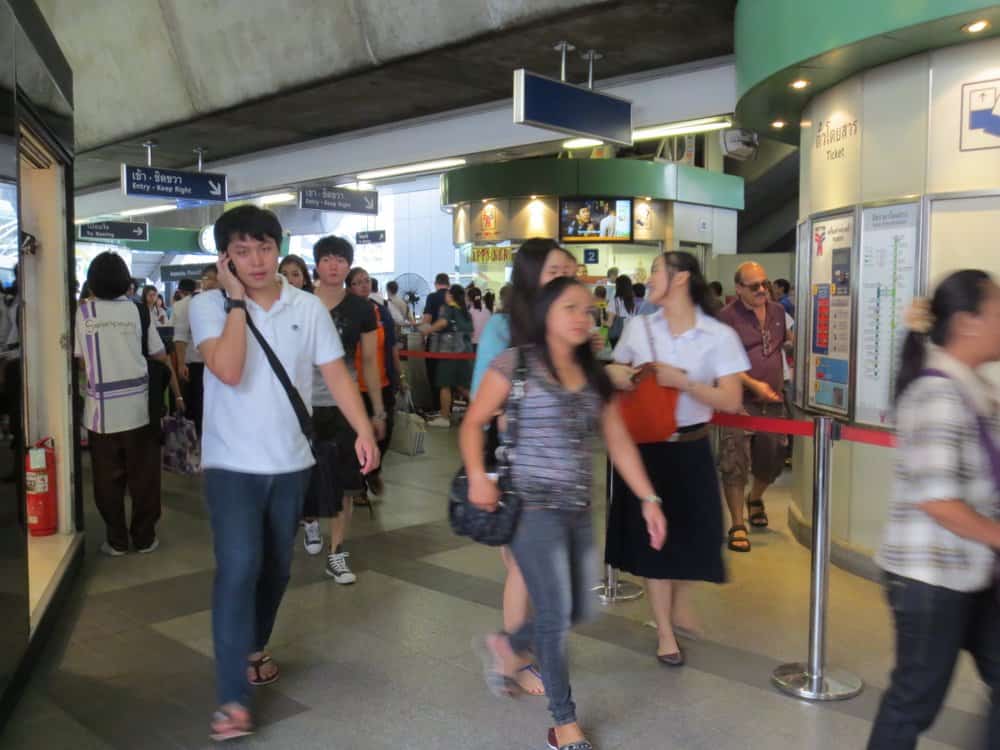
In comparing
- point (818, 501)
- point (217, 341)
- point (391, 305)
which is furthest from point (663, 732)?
point (391, 305)

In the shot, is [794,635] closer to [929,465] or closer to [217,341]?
[929,465]

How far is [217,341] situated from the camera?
10.1ft

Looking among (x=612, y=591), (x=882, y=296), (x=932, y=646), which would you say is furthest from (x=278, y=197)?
(x=932, y=646)

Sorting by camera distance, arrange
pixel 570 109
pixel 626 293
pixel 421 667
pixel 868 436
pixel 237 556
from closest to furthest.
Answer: pixel 237 556 < pixel 868 436 < pixel 421 667 < pixel 570 109 < pixel 626 293

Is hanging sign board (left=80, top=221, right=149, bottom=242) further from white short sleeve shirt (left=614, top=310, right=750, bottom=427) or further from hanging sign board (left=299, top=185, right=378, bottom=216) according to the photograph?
white short sleeve shirt (left=614, top=310, right=750, bottom=427)

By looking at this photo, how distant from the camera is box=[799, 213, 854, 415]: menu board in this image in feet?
17.9

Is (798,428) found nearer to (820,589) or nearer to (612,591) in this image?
(820,589)

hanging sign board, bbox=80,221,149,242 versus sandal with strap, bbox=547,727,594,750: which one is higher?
hanging sign board, bbox=80,221,149,242

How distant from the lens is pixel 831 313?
18.5 feet

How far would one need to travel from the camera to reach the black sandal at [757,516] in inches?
249

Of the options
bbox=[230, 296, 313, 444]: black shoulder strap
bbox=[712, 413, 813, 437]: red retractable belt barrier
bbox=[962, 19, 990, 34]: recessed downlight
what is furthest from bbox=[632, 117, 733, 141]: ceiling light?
bbox=[230, 296, 313, 444]: black shoulder strap

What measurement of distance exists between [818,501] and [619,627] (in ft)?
3.95

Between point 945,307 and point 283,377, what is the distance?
2021 mm

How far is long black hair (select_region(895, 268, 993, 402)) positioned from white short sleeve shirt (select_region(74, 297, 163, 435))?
4448 mm
